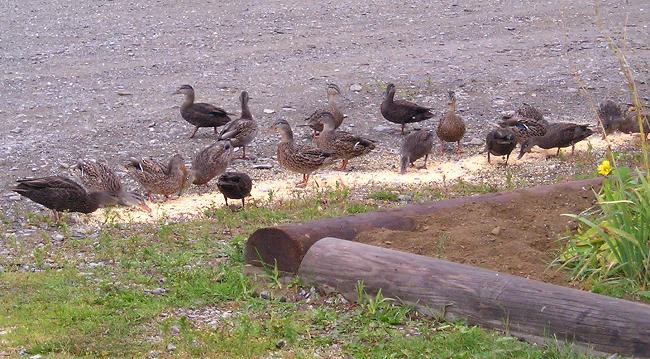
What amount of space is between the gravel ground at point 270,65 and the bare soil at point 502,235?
13.7 feet

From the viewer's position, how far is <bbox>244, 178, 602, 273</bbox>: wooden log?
303 inches

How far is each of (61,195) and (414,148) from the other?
4.29 meters

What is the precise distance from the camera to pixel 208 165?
11961mm

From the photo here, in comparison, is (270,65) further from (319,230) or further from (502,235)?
(502,235)

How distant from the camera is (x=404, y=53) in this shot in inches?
717

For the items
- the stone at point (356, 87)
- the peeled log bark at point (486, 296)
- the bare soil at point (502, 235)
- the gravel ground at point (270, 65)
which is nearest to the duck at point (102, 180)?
the gravel ground at point (270, 65)

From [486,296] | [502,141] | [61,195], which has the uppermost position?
[486,296]

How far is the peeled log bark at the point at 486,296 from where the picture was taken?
19.6 ft

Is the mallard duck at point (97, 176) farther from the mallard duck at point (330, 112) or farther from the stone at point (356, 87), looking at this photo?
the stone at point (356, 87)

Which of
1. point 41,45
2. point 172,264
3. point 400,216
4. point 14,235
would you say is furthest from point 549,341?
point 41,45

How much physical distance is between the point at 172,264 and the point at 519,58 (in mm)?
10873

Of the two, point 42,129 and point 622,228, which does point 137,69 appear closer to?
point 42,129

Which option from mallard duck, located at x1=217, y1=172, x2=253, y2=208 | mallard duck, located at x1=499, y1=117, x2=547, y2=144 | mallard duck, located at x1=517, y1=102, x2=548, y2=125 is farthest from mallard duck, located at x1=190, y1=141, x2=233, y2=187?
mallard duck, located at x1=517, y1=102, x2=548, y2=125

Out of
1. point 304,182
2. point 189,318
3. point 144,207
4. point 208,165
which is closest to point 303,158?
point 304,182
